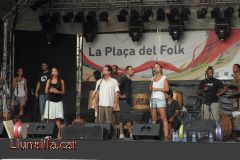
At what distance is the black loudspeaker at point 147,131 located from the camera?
25.2ft

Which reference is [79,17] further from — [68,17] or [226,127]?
[226,127]

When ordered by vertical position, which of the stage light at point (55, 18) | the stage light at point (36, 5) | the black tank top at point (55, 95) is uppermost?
the stage light at point (36, 5)

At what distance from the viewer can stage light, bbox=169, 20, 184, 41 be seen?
42.6 ft

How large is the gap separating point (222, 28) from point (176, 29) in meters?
1.17

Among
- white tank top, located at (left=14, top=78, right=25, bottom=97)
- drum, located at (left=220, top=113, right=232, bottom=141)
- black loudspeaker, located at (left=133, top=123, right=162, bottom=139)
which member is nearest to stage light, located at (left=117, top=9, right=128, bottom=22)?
white tank top, located at (left=14, top=78, right=25, bottom=97)

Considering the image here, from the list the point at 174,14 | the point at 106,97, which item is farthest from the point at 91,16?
the point at 106,97

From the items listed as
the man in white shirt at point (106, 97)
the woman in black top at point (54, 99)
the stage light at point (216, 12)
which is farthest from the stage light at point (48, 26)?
the stage light at point (216, 12)

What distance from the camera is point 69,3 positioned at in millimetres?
13625

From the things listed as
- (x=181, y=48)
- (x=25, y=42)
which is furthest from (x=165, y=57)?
(x=25, y=42)

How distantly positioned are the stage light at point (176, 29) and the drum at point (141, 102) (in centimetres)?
204

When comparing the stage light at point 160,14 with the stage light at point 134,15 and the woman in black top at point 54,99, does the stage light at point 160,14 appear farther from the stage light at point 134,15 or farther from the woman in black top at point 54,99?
the woman in black top at point 54,99

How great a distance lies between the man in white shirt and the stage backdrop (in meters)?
3.53

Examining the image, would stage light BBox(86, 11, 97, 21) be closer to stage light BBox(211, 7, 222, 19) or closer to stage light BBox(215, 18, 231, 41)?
stage light BBox(211, 7, 222, 19)

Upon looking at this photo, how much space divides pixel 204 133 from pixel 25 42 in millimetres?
7563
